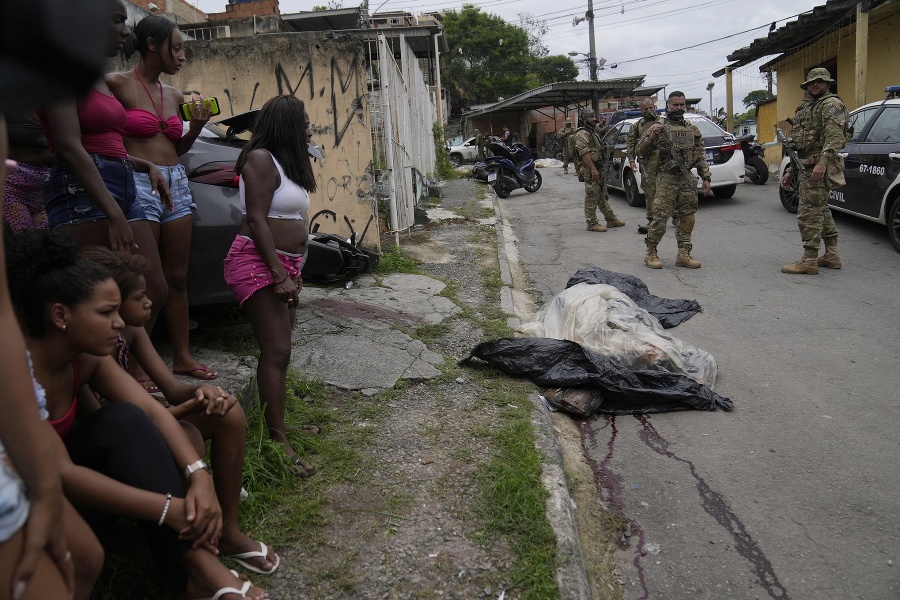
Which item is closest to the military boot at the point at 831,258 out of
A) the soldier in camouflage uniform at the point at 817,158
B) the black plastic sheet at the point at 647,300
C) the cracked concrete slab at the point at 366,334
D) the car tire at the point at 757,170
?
the soldier in camouflage uniform at the point at 817,158

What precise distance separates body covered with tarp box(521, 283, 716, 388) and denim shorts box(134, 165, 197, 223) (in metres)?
2.75

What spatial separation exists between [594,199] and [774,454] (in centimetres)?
714

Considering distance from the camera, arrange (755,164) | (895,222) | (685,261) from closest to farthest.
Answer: (895,222) → (685,261) → (755,164)

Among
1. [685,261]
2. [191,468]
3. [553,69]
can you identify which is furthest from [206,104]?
[553,69]

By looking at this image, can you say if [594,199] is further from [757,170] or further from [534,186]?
[534,186]

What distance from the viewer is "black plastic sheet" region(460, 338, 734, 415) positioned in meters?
4.07

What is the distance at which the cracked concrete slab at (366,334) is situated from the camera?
4.23 metres

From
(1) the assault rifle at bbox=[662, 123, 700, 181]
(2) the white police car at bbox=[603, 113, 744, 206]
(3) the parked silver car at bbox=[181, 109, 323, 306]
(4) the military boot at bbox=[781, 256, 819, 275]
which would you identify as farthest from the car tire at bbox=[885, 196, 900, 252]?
(3) the parked silver car at bbox=[181, 109, 323, 306]

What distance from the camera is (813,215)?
6.98m

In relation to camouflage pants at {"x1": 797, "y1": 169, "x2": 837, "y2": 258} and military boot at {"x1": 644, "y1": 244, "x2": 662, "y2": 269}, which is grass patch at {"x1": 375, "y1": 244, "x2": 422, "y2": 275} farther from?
camouflage pants at {"x1": 797, "y1": 169, "x2": 837, "y2": 258}

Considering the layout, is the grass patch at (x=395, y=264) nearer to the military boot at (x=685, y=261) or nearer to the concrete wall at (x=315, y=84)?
the concrete wall at (x=315, y=84)

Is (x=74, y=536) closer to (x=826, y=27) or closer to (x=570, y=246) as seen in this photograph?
(x=570, y=246)

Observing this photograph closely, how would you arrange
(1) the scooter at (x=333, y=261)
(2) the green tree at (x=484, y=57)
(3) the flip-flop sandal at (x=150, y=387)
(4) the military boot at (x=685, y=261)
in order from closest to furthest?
1. (3) the flip-flop sandal at (x=150, y=387)
2. (1) the scooter at (x=333, y=261)
3. (4) the military boot at (x=685, y=261)
4. (2) the green tree at (x=484, y=57)

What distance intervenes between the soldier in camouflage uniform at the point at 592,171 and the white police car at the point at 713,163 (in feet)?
3.12
